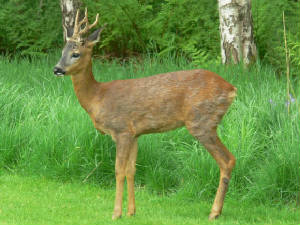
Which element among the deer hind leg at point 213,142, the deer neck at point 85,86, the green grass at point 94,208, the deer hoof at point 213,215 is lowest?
the green grass at point 94,208

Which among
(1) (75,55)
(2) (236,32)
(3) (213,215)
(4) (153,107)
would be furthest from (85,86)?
(2) (236,32)

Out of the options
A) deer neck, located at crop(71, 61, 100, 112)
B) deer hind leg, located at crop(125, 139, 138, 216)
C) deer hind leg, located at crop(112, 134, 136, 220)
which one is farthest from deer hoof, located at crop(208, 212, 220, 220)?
deer neck, located at crop(71, 61, 100, 112)

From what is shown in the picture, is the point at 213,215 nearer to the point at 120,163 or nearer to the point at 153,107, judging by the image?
the point at 120,163

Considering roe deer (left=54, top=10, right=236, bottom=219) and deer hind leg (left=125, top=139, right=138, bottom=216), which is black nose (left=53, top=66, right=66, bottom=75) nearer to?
roe deer (left=54, top=10, right=236, bottom=219)

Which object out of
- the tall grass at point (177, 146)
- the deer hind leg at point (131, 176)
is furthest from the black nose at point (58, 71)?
the tall grass at point (177, 146)

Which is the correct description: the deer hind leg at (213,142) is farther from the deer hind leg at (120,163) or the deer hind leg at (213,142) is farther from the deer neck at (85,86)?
the deer neck at (85,86)

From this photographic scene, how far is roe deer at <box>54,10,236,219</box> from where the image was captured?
20.6ft

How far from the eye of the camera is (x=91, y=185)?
8.12 m

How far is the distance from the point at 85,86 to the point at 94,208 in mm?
1406

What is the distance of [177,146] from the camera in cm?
831

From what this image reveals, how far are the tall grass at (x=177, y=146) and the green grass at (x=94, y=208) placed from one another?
259 mm

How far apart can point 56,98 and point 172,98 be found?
13.3 feet

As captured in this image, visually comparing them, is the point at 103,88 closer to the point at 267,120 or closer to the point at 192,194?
the point at 192,194

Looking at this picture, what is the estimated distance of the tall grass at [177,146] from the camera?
23.9 ft
